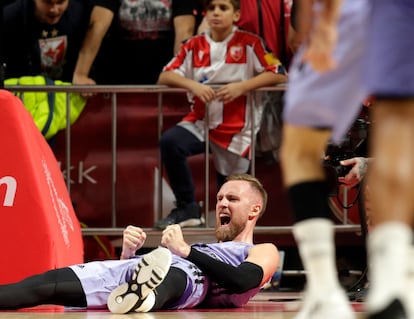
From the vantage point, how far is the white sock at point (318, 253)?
2613mm

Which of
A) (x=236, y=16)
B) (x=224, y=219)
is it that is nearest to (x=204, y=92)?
(x=236, y=16)

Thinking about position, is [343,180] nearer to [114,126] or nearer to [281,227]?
[281,227]

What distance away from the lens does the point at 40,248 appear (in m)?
5.24

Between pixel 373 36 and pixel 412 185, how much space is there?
39 centimetres

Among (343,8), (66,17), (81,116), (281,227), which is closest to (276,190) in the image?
→ (281,227)

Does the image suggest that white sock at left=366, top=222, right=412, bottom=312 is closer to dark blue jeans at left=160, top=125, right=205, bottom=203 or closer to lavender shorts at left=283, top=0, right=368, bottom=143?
lavender shorts at left=283, top=0, right=368, bottom=143

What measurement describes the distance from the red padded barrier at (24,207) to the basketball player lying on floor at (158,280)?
0.33 meters

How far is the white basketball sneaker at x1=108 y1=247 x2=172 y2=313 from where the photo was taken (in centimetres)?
446

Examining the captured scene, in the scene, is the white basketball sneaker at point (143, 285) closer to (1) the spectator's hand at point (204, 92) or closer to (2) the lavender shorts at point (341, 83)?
(2) the lavender shorts at point (341, 83)

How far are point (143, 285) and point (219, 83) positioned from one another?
8.07ft

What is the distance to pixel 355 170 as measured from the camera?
17.7 ft

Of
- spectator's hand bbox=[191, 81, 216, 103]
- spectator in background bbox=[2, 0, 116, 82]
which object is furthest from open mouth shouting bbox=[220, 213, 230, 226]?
spectator in background bbox=[2, 0, 116, 82]

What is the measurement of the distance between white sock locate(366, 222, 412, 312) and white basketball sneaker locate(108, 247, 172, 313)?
6.89 feet

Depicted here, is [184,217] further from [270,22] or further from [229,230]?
[270,22]
